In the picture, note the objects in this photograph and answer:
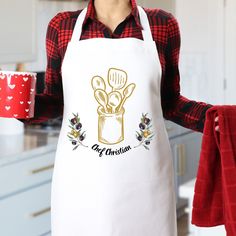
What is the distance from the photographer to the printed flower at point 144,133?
4.78 feet

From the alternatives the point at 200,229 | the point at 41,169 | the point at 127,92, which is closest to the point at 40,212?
the point at 41,169

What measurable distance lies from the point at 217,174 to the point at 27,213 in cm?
151

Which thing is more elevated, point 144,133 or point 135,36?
point 135,36

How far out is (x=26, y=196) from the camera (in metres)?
2.69

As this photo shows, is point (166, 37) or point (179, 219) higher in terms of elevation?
point (166, 37)

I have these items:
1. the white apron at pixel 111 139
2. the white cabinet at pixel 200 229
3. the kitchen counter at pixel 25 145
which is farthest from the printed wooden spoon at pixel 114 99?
the kitchen counter at pixel 25 145

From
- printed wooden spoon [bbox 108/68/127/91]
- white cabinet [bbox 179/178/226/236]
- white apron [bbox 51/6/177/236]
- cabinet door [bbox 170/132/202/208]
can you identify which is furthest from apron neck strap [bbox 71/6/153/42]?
cabinet door [bbox 170/132/202/208]

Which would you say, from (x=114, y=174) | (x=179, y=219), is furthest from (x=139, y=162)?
(x=179, y=219)

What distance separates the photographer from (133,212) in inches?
57.6

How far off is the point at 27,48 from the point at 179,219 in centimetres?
173

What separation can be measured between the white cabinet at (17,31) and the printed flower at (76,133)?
1.47m

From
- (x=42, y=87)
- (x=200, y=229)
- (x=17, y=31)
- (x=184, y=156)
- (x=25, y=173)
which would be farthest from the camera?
(x=184, y=156)

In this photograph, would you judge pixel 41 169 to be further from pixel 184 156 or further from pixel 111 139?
pixel 184 156

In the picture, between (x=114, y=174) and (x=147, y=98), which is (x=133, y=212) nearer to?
(x=114, y=174)
